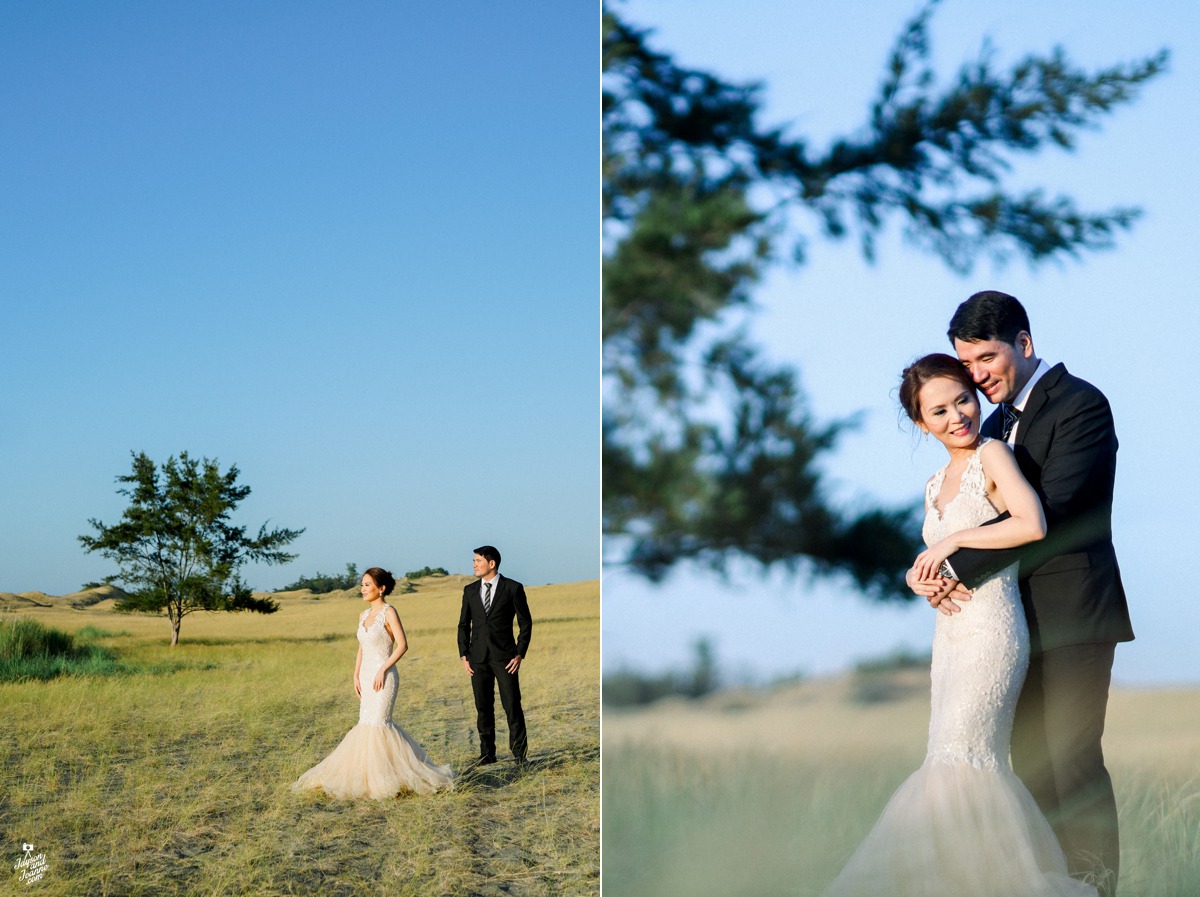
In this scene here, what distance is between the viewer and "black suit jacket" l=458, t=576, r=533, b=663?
6562 millimetres

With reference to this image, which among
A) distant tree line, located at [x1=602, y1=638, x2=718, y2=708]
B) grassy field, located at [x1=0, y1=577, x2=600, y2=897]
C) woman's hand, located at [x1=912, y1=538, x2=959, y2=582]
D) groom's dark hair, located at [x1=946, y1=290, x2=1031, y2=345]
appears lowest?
grassy field, located at [x1=0, y1=577, x2=600, y2=897]

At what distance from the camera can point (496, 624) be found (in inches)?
260

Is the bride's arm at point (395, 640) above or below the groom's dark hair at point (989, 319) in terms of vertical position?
below

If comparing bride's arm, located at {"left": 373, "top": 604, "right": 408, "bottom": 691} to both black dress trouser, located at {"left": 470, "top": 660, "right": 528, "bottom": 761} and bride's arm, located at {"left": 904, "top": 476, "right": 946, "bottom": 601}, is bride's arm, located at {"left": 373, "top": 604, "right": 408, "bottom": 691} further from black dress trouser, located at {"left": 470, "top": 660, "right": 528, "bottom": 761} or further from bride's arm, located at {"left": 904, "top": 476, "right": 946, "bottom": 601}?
bride's arm, located at {"left": 904, "top": 476, "right": 946, "bottom": 601}

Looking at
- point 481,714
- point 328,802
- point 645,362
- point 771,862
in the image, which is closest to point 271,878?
point 328,802

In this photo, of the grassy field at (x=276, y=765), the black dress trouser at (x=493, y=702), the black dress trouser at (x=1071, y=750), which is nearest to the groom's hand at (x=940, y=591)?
the black dress trouser at (x=1071, y=750)

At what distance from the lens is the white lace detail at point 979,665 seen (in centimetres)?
279

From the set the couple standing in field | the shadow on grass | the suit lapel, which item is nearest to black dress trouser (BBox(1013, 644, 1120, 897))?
the suit lapel

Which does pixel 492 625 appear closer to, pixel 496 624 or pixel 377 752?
pixel 496 624

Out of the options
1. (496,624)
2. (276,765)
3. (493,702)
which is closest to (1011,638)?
(496,624)

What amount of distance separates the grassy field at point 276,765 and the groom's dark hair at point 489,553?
4.23 ft

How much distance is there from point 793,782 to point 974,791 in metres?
0.76

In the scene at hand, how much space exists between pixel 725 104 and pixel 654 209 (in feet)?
1.25

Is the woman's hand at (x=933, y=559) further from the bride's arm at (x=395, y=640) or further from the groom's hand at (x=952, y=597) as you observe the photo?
the bride's arm at (x=395, y=640)
